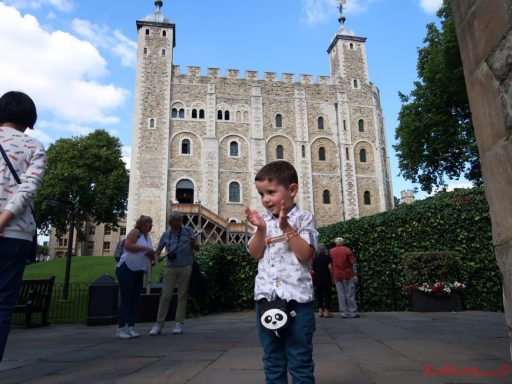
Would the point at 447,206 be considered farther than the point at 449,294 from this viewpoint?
Yes

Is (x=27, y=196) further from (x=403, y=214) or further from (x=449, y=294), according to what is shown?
(x=403, y=214)

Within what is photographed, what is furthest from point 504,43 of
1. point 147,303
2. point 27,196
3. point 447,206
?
point 447,206

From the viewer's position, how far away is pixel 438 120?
623 inches

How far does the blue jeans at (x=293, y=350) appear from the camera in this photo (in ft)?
6.21

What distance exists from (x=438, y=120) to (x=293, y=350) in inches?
635

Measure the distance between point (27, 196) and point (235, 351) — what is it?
2.39 metres

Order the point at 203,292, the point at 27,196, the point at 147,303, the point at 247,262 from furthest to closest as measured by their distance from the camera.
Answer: the point at 247,262 < the point at 147,303 < the point at 203,292 < the point at 27,196

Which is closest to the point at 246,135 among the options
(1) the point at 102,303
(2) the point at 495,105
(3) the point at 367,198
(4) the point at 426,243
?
(3) the point at 367,198

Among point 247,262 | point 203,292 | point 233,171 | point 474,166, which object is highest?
point 233,171

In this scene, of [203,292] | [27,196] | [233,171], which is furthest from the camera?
[233,171]

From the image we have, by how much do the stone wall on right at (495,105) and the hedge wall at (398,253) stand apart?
7.82 meters

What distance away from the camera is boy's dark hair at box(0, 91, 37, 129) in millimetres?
2756

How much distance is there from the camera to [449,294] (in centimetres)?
798

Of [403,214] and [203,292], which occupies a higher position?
[403,214]
